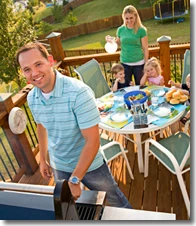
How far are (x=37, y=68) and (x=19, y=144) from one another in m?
1.44

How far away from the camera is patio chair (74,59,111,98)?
111 inches

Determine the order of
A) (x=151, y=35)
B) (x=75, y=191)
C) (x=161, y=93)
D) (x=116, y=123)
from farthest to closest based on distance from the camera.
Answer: (x=151, y=35) → (x=161, y=93) → (x=116, y=123) → (x=75, y=191)

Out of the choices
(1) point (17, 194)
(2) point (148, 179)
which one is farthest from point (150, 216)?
(2) point (148, 179)

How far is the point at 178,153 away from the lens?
1920 millimetres

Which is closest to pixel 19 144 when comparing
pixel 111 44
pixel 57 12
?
pixel 111 44

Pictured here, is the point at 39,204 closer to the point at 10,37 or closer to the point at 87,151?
the point at 87,151

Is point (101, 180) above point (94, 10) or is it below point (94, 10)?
above

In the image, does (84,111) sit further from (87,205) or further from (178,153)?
(178,153)

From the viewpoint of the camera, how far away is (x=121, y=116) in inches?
84.0

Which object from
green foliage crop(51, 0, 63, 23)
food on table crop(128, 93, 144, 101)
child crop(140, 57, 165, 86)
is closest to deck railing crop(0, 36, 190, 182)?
child crop(140, 57, 165, 86)

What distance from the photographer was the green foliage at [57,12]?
21.8 metres

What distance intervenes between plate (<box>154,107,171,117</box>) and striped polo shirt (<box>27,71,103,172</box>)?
2.66 ft

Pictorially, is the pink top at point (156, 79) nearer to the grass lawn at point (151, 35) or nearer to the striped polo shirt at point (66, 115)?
the striped polo shirt at point (66, 115)

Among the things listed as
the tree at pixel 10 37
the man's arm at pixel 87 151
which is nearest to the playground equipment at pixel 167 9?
the tree at pixel 10 37
